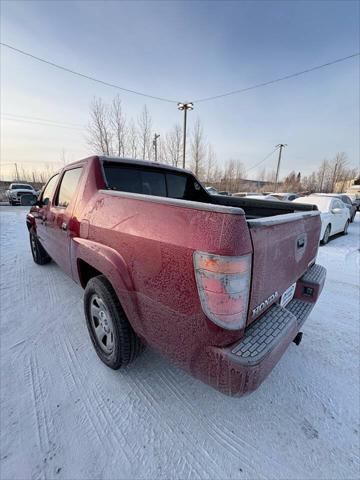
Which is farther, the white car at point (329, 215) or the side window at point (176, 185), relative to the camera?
the white car at point (329, 215)

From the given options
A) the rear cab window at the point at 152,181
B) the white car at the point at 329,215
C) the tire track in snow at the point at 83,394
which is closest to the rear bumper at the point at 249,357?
the tire track in snow at the point at 83,394

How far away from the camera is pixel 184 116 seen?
787 inches

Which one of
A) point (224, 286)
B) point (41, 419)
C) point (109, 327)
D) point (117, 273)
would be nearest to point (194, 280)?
point (224, 286)

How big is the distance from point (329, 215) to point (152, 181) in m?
6.71

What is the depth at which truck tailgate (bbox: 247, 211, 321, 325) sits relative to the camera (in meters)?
1.27

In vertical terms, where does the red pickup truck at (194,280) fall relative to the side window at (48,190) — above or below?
below

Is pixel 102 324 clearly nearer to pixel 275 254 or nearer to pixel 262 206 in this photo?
pixel 275 254

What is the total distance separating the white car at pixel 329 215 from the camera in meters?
7.05

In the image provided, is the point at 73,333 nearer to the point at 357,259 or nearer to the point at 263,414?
the point at 263,414

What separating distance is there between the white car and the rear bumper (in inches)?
256

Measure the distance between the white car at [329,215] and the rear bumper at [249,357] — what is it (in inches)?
256

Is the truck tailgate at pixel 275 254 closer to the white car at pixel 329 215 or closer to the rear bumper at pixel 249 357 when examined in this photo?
the rear bumper at pixel 249 357

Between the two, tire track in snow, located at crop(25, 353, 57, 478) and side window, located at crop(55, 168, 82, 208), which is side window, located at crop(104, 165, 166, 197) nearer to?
side window, located at crop(55, 168, 82, 208)

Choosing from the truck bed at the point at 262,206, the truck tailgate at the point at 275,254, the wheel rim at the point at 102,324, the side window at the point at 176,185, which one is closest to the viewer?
the truck tailgate at the point at 275,254
